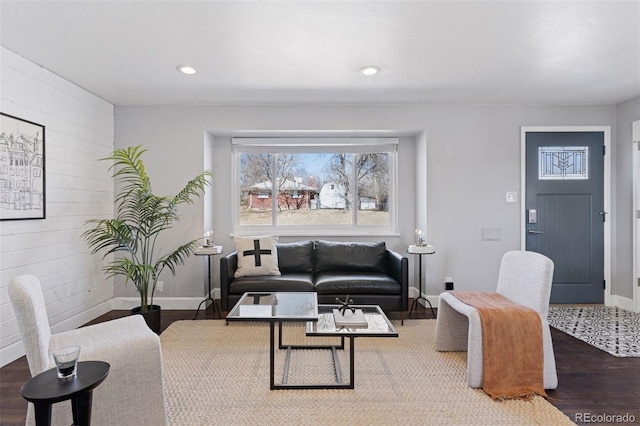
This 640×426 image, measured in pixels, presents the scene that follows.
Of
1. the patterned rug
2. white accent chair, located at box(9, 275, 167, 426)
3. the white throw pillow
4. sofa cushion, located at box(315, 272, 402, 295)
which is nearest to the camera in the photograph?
white accent chair, located at box(9, 275, 167, 426)

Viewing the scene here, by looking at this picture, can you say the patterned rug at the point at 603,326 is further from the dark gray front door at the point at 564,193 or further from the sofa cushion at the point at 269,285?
the sofa cushion at the point at 269,285

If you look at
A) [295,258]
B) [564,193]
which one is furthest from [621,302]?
[295,258]

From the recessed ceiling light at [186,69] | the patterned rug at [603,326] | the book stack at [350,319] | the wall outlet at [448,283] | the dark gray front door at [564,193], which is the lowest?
the patterned rug at [603,326]

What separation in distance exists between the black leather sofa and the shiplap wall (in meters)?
1.46

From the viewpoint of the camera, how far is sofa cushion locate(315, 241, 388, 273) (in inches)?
166

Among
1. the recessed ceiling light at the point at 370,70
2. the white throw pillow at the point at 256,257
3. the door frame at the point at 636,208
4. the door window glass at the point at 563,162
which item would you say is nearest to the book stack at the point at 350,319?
the white throw pillow at the point at 256,257

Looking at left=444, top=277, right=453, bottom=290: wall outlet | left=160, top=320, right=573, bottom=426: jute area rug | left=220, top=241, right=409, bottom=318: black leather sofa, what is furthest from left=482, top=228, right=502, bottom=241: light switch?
left=160, top=320, right=573, bottom=426: jute area rug

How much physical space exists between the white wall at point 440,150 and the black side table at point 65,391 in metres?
2.85

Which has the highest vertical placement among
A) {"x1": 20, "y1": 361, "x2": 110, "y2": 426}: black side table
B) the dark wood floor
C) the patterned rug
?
{"x1": 20, "y1": 361, "x2": 110, "y2": 426}: black side table

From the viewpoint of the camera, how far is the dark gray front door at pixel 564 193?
4.29 metres

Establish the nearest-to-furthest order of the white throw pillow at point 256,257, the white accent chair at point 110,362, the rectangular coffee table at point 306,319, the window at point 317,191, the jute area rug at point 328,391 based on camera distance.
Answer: the white accent chair at point 110,362, the jute area rug at point 328,391, the rectangular coffee table at point 306,319, the white throw pillow at point 256,257, the window at point 317,191

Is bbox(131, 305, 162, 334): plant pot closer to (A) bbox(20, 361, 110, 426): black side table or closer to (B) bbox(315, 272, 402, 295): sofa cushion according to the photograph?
(B) bbox(315, 272, 402, 295): sofa cushion

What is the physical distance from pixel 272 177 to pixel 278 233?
0.76m

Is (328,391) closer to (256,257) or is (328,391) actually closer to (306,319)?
(306,319)
